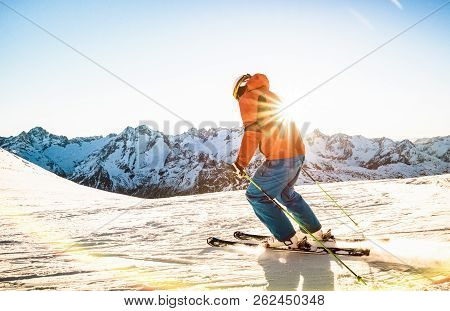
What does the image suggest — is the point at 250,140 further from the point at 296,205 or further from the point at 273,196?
the point at 296,205

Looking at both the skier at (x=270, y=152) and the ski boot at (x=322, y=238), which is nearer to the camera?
the skier at (x=270, y=152)

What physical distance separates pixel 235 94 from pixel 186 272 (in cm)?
240

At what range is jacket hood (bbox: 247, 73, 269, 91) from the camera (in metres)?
4.66

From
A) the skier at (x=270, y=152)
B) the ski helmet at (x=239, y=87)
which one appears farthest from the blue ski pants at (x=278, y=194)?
the ski helmet at (x=239, y=87)

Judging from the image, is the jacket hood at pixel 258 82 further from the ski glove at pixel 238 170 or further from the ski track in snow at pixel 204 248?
the ski track in snow at pixel 204 248

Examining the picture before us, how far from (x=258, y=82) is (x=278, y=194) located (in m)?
1.56

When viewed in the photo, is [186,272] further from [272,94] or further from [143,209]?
[143,209]

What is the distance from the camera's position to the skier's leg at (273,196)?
4.70 meters

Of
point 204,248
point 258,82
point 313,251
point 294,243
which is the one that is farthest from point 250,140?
point 204,248

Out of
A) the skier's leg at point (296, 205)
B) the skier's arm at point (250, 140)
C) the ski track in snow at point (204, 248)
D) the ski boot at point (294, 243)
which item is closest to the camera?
the ski track in snow at point (204, 248)

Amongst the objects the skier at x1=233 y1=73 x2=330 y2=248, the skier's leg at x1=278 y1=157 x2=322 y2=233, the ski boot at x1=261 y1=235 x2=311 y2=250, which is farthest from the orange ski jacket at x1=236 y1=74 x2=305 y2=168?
the ski boot at x1=261 y1=235 x2=311 y2=250

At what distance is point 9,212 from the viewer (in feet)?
29.5

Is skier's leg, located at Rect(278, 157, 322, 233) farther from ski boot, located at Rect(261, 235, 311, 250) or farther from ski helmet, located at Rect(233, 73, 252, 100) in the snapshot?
ski helmet, located at Rect(233, 73, 252, 100)

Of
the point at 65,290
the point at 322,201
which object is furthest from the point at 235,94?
the point at 322,201
